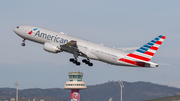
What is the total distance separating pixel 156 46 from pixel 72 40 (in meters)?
18.3

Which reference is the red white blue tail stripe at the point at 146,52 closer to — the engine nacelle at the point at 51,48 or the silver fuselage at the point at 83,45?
the silver fuselage at the point at 83,45

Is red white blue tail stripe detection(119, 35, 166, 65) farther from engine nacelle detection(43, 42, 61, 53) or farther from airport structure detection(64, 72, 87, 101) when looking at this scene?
airport structure detection(64, 72, 87, 101)

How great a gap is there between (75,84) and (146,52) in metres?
116

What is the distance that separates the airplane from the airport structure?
99637mm

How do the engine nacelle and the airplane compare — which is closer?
the airplane

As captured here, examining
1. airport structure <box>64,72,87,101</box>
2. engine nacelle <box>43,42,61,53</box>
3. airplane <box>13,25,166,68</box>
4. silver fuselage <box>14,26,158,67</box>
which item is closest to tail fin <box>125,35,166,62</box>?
airplane <box>13,25,166,68</box>

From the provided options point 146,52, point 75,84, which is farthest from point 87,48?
point 75,84

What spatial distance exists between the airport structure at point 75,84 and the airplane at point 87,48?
99637 millimetres

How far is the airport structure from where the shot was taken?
174m

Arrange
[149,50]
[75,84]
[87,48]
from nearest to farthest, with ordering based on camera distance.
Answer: [149,50]
[87,48]
[75,84]

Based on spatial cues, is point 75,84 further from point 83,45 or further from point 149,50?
point 149,50

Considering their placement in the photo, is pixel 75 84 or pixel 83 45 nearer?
pixel 83 45

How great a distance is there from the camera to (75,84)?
17425cm

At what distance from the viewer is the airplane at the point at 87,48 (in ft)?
204
